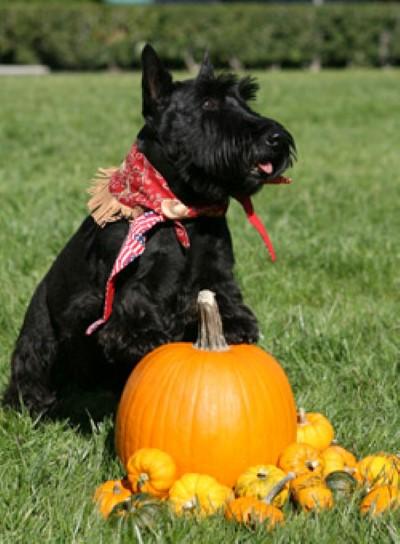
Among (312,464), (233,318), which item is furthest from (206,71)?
(312,464)

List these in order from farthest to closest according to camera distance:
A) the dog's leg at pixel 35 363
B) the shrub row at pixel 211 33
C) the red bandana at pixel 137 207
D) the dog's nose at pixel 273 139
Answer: the shrub row at pixel 211 33 → the dog's leg at pixel 35 363 → the red bandana at pixel 137 207 → the dog's nose at pixel 273 139

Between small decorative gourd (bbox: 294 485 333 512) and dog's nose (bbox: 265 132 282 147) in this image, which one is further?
dog's nose (bbox: 265 132 282 147)

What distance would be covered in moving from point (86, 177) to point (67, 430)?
5569 mm

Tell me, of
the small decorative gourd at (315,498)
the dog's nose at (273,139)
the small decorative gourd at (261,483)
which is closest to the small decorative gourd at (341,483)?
the small decorative gourd at (315,498)

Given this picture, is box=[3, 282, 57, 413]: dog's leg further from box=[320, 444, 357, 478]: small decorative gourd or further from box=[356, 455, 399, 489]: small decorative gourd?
box=[356, 455, 399, 489]: small decorative gourd

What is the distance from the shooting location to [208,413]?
3256mm

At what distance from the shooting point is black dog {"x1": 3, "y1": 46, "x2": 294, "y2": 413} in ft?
11.6

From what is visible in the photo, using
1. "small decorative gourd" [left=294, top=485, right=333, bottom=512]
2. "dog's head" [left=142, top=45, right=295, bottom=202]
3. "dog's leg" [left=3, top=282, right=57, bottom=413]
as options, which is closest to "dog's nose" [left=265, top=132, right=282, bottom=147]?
"dog's head" [left=142, top=45, right=295, bottom=202]

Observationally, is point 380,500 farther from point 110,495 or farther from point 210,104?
point 210,104

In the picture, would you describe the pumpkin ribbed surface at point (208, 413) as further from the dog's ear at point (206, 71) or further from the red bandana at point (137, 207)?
the dog's ear at point (206, 71)

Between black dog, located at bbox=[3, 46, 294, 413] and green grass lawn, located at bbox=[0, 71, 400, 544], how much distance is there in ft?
1.63

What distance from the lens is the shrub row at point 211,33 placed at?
1243 inches

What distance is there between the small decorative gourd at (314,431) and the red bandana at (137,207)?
2.76ft

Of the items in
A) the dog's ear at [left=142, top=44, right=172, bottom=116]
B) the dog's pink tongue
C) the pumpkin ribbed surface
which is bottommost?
the pumpkin ribbed surface
